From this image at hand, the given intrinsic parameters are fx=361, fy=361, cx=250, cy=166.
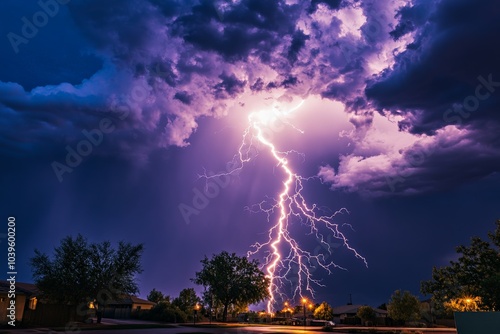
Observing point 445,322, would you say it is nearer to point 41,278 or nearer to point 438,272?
point 438,272

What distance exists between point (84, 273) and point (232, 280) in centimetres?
3261

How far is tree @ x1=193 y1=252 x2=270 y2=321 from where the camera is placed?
61.7 metres

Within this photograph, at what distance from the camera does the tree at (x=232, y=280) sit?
61.7 meters

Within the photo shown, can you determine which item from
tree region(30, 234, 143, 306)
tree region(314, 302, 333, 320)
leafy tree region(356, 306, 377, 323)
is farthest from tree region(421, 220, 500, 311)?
tree region(314, 302, 333, 320)

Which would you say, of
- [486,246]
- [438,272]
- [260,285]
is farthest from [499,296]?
[260,285]

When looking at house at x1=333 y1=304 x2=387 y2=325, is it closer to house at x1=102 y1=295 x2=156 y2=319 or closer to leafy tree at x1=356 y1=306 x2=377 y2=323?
leafy tree at x1=356 y1=306 x2=377 y2=323

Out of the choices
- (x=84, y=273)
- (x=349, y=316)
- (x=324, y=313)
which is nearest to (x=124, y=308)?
(x=84, y=273)

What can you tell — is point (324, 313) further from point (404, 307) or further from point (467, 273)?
point (467, 273)

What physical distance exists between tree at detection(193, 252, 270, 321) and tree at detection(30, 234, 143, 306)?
27.1 metres

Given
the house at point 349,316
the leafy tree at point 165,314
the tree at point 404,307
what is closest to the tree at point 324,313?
the house at point 349,316

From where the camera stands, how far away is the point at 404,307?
63.2 metres

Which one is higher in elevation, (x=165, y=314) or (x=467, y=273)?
Result: (x=467, y=273)

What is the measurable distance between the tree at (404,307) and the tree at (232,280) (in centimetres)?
2269

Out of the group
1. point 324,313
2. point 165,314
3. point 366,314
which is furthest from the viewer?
point 324,313
